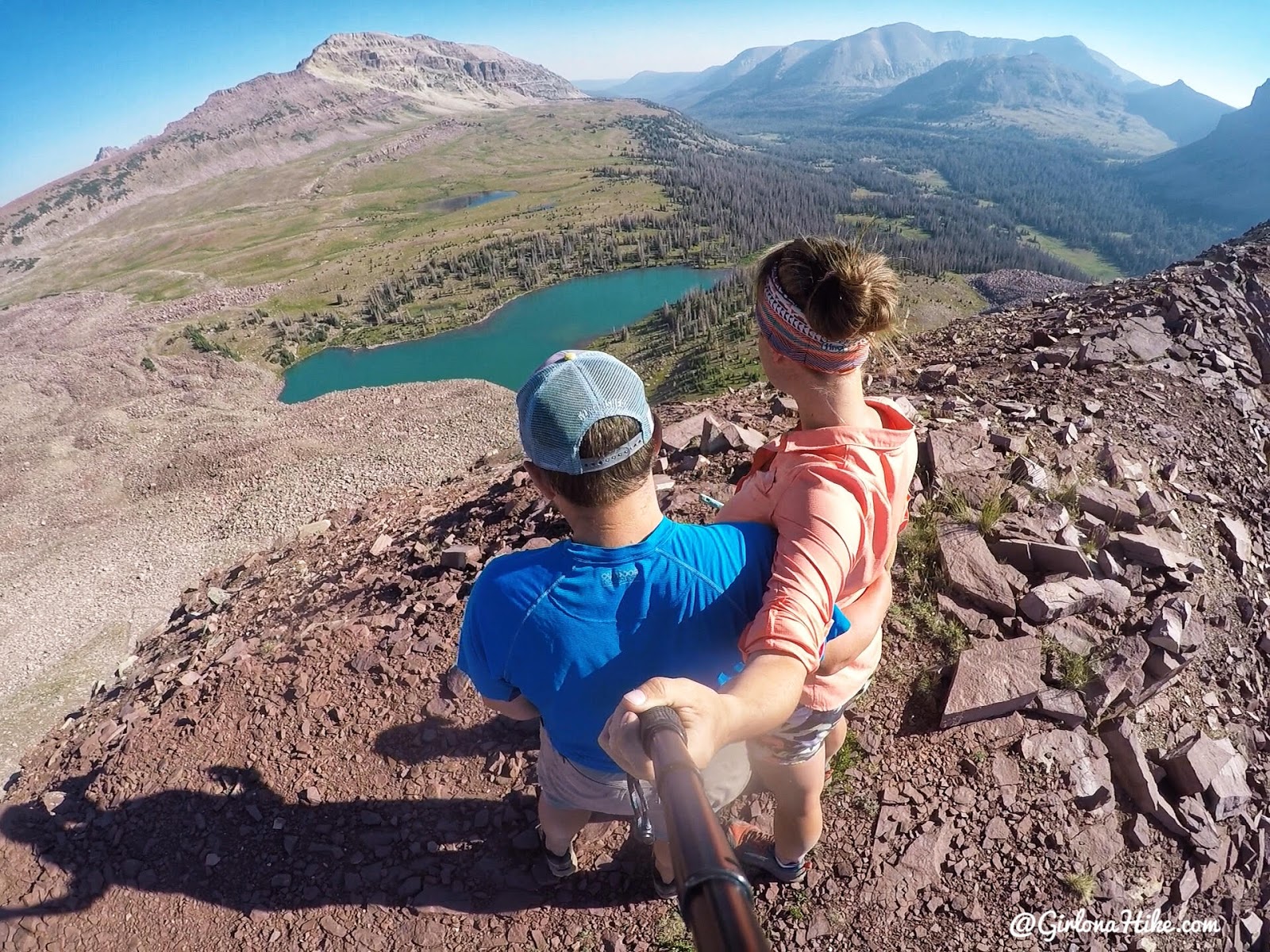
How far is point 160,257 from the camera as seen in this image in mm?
98750

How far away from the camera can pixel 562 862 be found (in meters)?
3.71

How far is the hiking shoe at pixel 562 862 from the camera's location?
145 inches

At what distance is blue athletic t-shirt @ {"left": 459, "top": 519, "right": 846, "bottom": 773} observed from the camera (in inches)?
76.7

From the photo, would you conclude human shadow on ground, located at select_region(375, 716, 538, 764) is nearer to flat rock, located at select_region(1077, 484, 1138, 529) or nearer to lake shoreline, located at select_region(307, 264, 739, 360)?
flat rock, located at select_region(1077, 484, 1138, 529)

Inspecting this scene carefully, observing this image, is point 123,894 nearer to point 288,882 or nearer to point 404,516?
point 288,882

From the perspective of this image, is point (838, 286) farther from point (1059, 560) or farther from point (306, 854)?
point (306, 854)

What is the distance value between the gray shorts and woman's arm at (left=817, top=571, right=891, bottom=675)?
0.61 meters

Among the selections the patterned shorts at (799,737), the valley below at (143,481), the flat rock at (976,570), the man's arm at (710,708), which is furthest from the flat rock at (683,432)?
the valley below at (143,481)

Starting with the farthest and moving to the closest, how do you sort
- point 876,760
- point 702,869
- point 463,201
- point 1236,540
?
point 463,201 → point 1236,540 → point 876,760 → point 702,869

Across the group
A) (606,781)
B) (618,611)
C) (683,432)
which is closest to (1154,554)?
(683,432)

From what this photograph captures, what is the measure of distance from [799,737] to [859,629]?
64 cm

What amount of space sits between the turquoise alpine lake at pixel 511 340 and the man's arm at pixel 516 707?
173 ft

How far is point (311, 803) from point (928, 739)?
455cm

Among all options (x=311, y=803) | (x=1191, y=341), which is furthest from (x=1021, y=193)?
(x=311, y=803)
